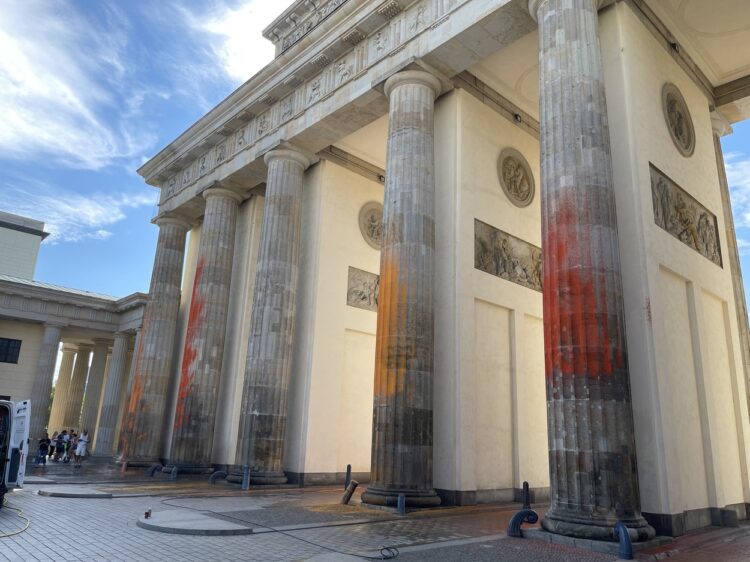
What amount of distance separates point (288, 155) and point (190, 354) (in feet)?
27.1

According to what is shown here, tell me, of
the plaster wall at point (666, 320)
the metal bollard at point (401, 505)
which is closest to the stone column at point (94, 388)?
the metal bollard at point (401, 505)

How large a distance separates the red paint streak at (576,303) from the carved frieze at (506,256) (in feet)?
15.0

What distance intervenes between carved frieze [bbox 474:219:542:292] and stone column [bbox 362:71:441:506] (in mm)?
1495

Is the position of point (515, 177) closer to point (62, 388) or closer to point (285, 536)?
point (285, 536)

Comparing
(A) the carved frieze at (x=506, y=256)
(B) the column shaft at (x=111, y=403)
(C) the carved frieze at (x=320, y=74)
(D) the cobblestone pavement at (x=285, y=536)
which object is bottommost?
(D) the cobblestone pavement at (x=285, y=536)

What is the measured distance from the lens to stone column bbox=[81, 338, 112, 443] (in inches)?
1346

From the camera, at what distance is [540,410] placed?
1555 centimetres

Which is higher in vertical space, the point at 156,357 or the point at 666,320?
the point at 156,357

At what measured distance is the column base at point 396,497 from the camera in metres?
12.0

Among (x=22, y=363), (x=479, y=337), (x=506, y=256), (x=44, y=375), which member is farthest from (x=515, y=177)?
(x=22, y=363)

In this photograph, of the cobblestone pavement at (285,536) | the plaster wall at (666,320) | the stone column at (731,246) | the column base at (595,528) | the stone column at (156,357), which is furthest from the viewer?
the stone column at (156,357)

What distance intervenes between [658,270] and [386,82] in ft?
28.7

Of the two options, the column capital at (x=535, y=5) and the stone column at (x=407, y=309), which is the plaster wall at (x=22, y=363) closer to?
the stone column at (x=407, y=309)

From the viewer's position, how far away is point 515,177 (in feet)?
55.1
